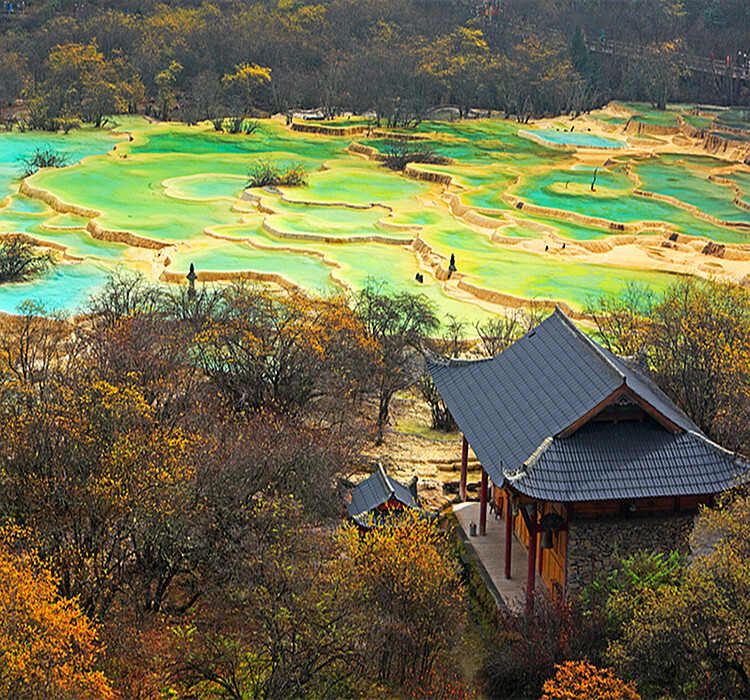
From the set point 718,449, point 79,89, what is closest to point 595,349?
point 718,449

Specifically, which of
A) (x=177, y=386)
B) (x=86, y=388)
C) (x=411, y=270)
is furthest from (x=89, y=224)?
(x=86, y=388)

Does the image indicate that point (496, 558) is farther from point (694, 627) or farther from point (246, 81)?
point (246, 81)

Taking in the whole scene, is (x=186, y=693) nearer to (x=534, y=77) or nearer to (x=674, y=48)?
(x=534, y=77)

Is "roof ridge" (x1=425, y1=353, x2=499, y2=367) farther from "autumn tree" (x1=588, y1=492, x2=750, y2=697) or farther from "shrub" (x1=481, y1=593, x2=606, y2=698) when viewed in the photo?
"autumn tree" (x1=588, y1=492, x2=750, y2=697)

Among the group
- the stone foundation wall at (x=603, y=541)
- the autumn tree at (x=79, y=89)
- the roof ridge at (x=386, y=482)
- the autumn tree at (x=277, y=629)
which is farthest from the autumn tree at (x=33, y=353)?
the autumn tree at (x=79, y=89)

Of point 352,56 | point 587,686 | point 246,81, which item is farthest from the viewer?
point 352,56

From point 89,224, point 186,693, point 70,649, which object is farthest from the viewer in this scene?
point 89,224
